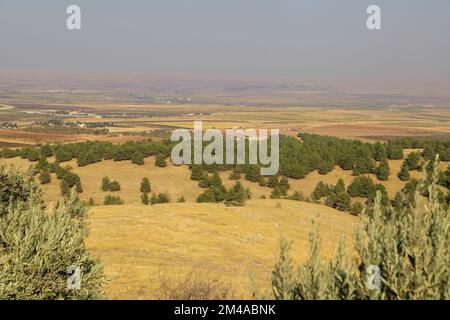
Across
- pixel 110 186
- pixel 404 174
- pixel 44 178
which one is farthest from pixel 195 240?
pixel 404 174

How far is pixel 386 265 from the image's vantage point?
9.66m

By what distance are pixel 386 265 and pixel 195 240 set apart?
2262 centimetres

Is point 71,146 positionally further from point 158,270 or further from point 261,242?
point 158,270

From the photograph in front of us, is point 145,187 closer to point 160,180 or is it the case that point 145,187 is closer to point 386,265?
point 160,180

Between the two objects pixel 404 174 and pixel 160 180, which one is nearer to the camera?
pixel 404 174

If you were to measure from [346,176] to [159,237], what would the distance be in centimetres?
5029

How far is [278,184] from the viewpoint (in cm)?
7144

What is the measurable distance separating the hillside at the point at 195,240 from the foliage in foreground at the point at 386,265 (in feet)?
23.4

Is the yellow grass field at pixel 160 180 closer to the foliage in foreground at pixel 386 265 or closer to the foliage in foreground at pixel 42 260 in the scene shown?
the foliage in foreground at pixel 42 260

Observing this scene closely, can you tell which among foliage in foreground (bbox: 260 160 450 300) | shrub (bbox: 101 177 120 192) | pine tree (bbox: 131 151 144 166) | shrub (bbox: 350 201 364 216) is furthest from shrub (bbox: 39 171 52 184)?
foliage in foreground (bbox: 260 160 450 300)

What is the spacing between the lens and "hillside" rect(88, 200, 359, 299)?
883 inches

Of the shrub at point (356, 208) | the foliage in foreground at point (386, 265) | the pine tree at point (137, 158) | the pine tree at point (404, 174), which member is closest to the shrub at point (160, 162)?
the pine tree at point (137, 158)

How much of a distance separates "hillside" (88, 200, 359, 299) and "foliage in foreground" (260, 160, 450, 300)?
23.4 feet

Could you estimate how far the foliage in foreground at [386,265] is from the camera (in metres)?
9.23
